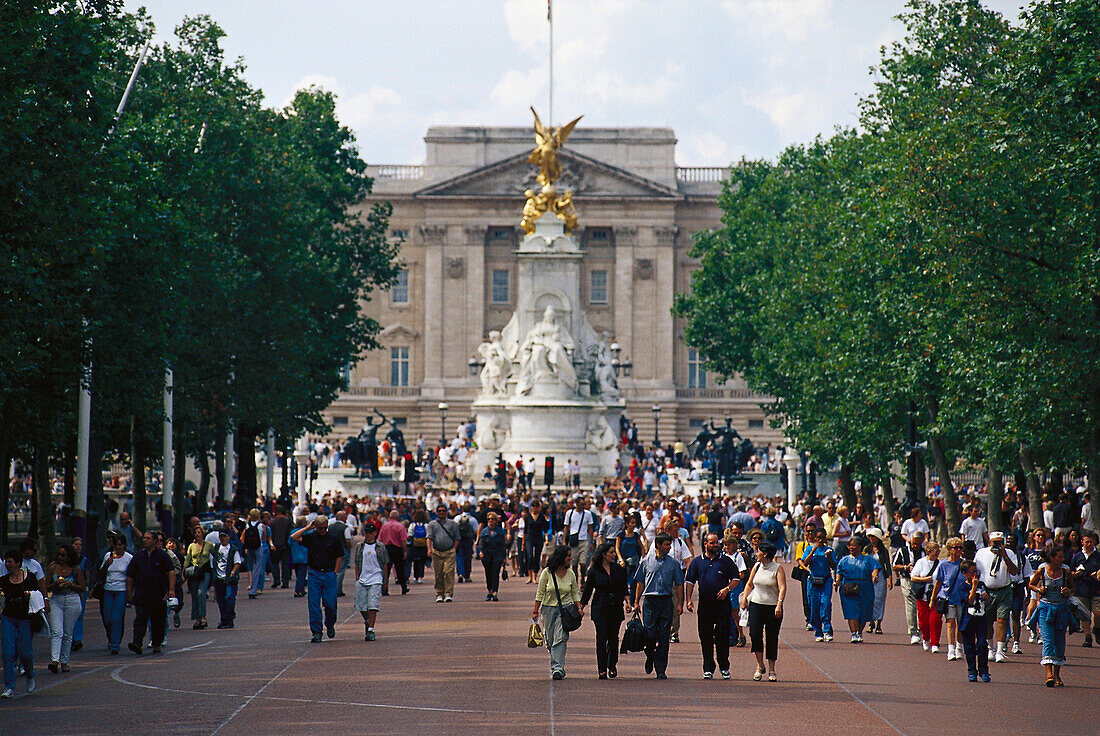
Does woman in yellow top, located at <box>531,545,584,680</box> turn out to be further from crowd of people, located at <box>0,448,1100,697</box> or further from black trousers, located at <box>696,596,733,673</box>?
black trousers, located at <box>696,596,733,673</box>

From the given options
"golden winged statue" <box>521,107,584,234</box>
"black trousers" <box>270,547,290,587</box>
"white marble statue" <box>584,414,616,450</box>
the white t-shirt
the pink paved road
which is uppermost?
"golden winged statue" <box>521,107,584,234</box>

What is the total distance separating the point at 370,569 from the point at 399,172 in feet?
286

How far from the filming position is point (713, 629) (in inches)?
717

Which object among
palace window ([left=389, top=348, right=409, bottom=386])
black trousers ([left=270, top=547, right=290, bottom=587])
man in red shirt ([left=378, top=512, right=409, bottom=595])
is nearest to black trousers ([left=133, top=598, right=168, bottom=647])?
man in red shirt ([left=378, top=512, right=409, bottom=595])

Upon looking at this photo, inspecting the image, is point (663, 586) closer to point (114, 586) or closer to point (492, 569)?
point (114, 586)

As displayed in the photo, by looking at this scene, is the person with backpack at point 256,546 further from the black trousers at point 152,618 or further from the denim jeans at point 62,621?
the denim jeans at point 62,621

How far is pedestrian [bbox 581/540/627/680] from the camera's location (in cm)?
1806

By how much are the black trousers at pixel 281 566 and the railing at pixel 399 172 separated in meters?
75.4

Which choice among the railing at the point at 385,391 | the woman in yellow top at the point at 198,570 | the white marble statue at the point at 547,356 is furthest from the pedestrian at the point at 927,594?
the railing at the point at 385,391

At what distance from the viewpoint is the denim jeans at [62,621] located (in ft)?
62.1

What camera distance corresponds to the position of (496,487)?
5497cm

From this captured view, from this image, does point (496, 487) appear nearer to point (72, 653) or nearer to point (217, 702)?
point (72, 653)

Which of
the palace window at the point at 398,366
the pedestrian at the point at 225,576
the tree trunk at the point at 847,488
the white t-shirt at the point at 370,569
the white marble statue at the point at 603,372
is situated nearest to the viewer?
the white t-shirt at the point at 370,569

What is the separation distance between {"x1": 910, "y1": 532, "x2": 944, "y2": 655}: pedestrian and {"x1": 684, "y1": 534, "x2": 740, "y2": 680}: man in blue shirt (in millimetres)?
3908
